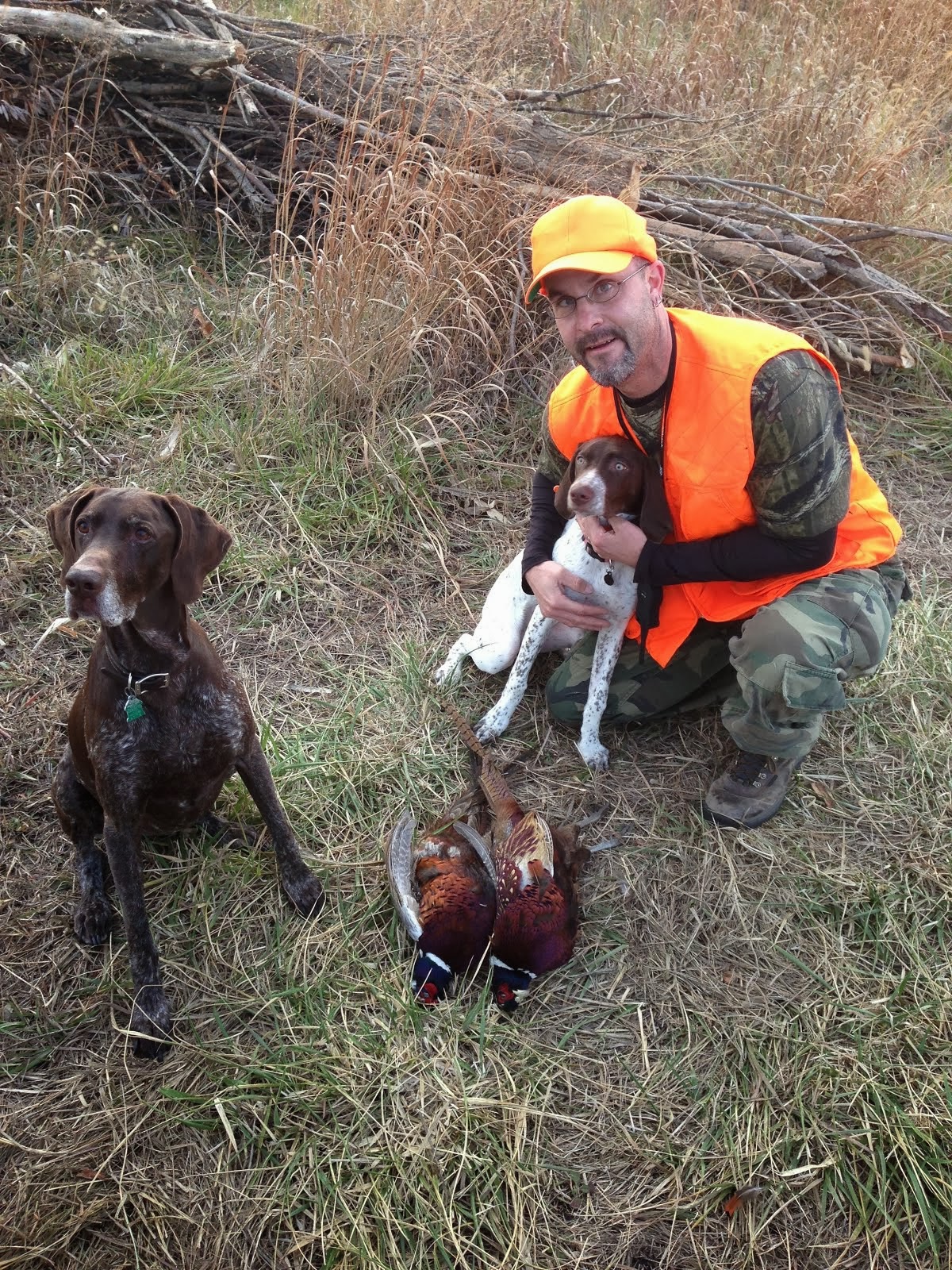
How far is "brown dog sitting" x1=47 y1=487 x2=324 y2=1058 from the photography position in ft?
7.23

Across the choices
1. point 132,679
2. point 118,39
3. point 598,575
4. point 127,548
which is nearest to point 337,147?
point 118,39

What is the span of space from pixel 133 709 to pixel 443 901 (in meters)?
0.95

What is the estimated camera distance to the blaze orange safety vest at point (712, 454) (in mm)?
2586

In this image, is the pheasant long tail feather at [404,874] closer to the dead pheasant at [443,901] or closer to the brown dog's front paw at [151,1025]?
the dead pheasant at [443,901]

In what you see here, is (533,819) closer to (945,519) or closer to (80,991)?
(80,991)

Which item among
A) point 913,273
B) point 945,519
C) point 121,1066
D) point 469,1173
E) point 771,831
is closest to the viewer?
point 469,1173

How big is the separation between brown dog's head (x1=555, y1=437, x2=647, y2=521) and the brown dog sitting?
1034 millimetres

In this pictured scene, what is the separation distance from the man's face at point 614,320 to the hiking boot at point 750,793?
51.2 inches

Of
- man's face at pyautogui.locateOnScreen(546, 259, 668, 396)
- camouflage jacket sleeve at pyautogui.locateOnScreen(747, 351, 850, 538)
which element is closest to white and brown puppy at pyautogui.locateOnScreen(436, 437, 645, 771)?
man's face at pyautogui.locateOnScreen(546, 259, 668, 396)

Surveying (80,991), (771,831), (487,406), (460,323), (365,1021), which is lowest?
(80,991)

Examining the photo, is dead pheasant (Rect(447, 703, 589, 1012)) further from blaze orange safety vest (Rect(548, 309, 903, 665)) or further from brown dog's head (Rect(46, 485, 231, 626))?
brown dog's head (Rect(46, 485, 231, 626))

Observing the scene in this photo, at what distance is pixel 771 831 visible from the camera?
119 inches

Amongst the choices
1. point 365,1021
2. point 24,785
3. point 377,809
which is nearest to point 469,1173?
point 365,1021

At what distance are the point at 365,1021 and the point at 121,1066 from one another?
65cm
